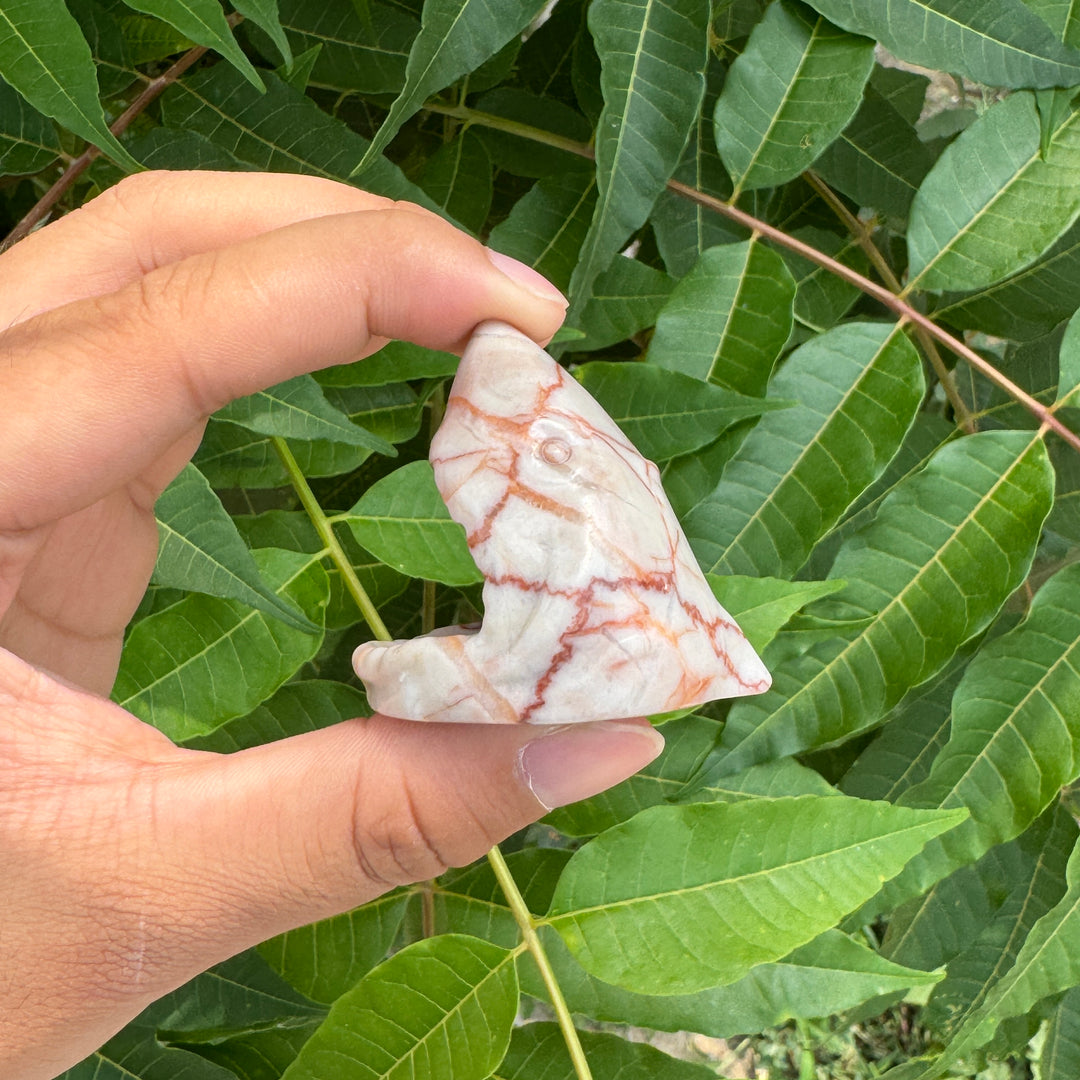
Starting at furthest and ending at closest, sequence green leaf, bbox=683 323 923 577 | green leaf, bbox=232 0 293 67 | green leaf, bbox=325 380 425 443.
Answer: green leaf, bbox=325 380 425 443, green leaf, bbox=683 323 923 577, green leaf, bbox=232 0 293 67

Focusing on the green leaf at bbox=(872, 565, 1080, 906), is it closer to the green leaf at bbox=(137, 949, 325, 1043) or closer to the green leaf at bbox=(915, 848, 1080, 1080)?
the green leaf at bbox=(915, 848, 1080, 1080)

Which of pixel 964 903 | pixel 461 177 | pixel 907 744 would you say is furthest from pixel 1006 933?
pixel 461 177

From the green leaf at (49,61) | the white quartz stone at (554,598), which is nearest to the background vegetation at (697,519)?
the green leaf at (49,61)

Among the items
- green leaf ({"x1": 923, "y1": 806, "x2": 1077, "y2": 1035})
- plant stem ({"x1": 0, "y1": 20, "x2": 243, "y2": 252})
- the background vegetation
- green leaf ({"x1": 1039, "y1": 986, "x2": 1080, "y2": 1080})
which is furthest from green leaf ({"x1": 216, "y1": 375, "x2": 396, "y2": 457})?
green leaf ({"x1": 1039, "y1": 986, "x2": 1080, "y2": 1080})

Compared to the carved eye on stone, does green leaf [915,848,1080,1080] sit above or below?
below

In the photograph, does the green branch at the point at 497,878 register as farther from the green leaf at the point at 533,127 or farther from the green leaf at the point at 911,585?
the green leaf at the point at 533,127

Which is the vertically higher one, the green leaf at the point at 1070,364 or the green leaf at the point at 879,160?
the green leaf at the point at 879,160

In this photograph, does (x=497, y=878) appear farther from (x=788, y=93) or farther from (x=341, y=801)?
(x=788, y=93)
